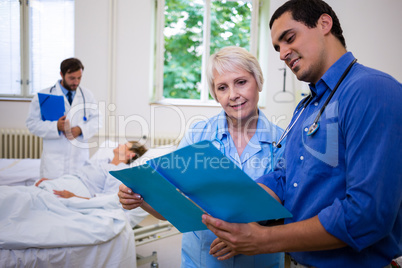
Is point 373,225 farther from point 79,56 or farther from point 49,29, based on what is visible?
point 49,29

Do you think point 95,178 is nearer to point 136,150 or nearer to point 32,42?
point 136,150

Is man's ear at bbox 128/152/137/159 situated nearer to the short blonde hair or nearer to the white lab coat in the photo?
the white lab coat

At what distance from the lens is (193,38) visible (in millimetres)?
4637

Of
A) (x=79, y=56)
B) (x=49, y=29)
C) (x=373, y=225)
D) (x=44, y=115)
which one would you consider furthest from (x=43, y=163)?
(x=373, y=225)

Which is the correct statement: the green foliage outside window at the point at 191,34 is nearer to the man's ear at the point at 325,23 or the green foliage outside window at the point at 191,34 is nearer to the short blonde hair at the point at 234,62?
the short blonde hair at the point at 234,62

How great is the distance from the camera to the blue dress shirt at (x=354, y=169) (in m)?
0.61

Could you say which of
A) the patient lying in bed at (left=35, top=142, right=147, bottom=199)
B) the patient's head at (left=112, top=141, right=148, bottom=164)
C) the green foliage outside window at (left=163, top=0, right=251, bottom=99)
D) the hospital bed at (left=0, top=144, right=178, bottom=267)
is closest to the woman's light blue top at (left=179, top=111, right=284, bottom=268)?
the hospital bed at (left=0, top=144, right=178, bottom=267)

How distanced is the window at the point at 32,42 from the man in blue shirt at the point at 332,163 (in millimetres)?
4464

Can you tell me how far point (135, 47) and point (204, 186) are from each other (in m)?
3.86

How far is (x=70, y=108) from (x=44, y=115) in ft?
0.84

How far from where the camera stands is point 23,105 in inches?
174

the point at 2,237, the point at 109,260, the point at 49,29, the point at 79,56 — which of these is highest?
the point at 49,29

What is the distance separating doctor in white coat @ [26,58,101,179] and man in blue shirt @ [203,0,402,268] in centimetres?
251

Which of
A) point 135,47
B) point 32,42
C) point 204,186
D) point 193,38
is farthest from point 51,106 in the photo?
point 204,186
